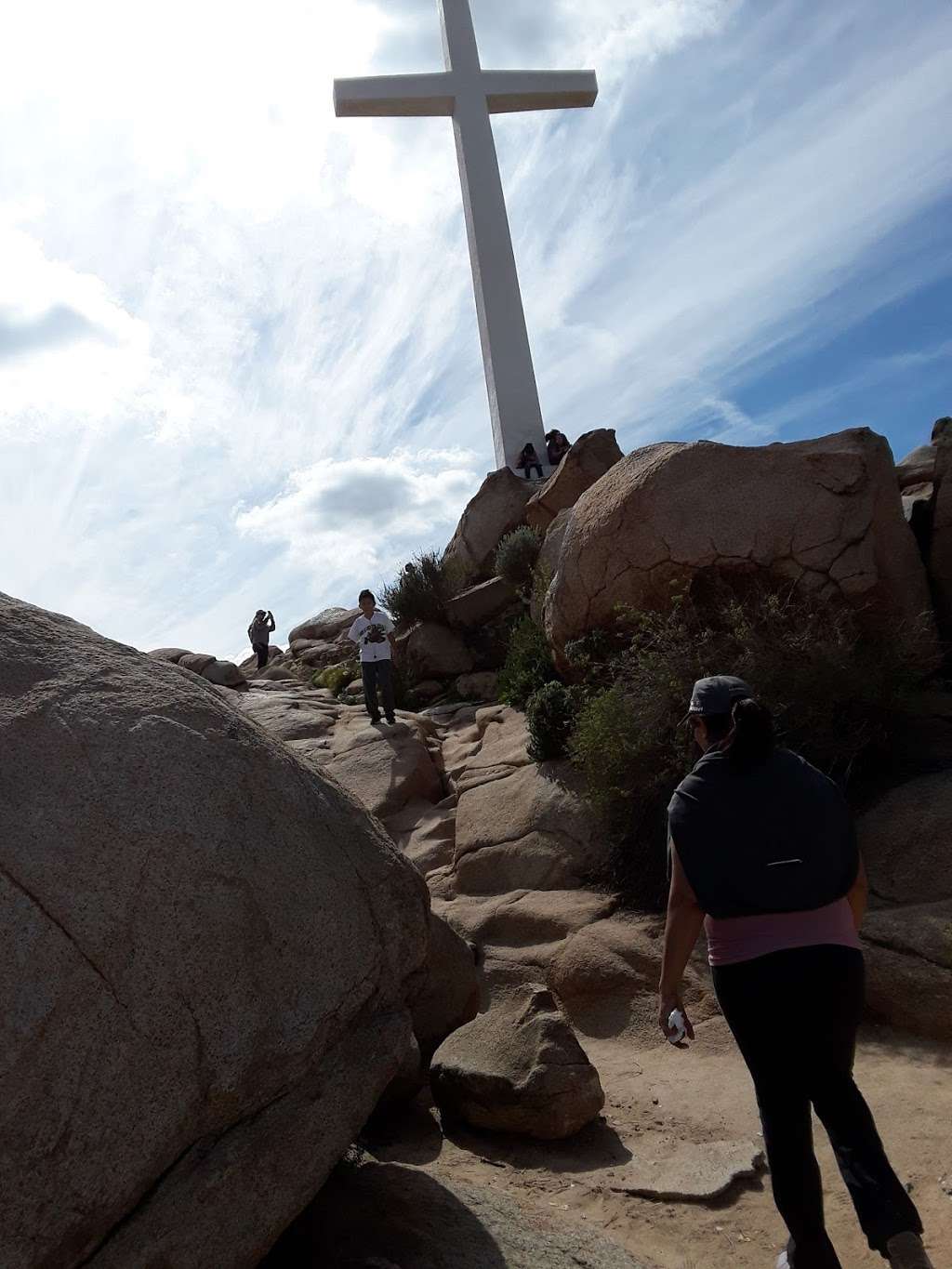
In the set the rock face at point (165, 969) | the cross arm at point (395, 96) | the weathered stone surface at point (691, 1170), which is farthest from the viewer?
the cross arm at point (395, 96)

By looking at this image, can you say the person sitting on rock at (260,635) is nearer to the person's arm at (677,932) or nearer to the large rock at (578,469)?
the large rock at (578,469)

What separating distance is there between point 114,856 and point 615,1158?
2.86 meters

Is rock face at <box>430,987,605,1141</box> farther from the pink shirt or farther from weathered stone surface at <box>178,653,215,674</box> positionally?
weathered stone surface at <box>178,653,215,674</box>

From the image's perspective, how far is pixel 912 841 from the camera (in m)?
6.44

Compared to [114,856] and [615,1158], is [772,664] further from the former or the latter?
[114,856]

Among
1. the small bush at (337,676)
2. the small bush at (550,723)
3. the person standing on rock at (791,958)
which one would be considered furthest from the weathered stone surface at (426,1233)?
the small bush at (337,676)

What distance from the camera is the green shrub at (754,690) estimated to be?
7.30 meters

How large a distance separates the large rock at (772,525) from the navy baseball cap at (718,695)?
17.7 ft

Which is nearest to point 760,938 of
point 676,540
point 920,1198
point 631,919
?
point 920,1198

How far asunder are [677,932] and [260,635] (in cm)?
1745

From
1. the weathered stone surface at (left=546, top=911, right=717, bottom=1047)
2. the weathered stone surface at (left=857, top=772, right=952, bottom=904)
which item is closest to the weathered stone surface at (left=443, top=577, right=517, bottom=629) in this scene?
the weathered stone surface at (left=546, top=911, right=717, bottom=1047)

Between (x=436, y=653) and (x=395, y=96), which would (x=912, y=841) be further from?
(x=395, y=96)

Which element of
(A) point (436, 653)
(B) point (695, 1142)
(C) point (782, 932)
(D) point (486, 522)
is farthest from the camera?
(D) point (486, 522)

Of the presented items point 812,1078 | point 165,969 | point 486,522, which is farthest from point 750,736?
point 486,522
